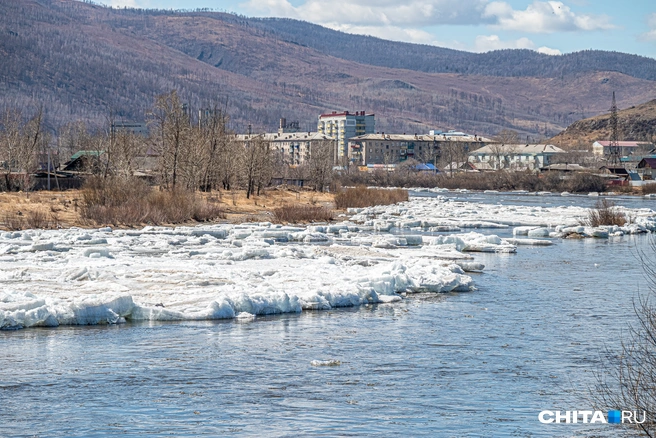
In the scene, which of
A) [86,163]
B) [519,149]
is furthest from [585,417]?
[519,149]

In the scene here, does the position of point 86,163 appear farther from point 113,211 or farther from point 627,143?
point 627,143

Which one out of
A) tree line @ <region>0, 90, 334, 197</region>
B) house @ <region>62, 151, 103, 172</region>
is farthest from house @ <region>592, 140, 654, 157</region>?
house @ <region>62, 151, 103, 172</region>

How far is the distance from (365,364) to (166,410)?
3649 mm

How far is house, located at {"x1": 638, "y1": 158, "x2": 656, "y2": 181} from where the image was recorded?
13411cm

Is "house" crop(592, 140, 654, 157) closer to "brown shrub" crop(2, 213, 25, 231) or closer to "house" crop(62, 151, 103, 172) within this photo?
"house" crop(62, 151, 103, 172)

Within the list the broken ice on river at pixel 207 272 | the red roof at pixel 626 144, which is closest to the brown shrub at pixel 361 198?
the broken ice on river at pixel 207 272

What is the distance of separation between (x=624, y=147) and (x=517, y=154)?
26.6 meters

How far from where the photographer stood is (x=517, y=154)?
17400 centimetres

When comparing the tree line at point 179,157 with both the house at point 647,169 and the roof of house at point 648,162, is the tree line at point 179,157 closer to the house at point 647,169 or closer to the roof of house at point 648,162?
the house at point 647,169

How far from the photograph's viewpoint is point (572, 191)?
351 ft

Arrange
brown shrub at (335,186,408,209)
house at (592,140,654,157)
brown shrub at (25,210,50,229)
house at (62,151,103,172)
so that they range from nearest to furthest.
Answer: brown shrub at (25,210,50,229) → brown shrub at (335,186,408,209) → house at (62,151,103,172) → house at (592,140,654,157)

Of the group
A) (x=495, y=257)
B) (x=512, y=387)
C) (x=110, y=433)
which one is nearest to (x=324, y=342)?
(x=512, y=387)

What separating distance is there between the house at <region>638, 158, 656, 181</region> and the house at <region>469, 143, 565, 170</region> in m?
24.4

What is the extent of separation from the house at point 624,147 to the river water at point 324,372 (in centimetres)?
16803
